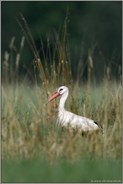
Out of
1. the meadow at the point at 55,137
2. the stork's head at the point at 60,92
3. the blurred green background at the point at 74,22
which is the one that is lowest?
the meadow at the point at 55,137

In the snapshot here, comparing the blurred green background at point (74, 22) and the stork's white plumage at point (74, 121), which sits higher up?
the blurred green background at point (74, 22)

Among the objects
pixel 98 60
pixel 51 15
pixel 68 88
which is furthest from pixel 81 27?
pixel 68 88

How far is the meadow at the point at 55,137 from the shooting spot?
24.9ft

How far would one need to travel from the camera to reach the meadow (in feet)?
24.9

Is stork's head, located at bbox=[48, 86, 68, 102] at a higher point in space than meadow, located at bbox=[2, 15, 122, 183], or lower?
higher

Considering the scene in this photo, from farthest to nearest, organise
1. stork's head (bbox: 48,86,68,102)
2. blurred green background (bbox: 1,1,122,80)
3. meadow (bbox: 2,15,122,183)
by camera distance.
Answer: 1. blurred green background (bbox: 1,1,122,80)
2. stork's head (bbox: 48,86,68,102)
3. meadow (bbox: 2,15,122,183)

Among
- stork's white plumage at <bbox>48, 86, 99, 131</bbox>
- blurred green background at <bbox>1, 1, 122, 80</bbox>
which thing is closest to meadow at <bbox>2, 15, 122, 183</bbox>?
stork's white plumage at <bbox>48, 86, 99, 131</bbox>

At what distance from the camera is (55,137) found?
8.59 meters

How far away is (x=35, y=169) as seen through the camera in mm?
7641

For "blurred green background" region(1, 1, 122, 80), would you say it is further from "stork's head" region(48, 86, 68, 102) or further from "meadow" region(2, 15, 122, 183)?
"stork's head" region(48, 86, 68, 102)

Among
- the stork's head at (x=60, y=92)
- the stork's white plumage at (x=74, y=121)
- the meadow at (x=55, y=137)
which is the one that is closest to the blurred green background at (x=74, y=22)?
Answer: the meadow at (x=55, y=137)

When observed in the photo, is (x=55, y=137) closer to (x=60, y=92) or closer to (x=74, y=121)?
(x=74, y=121)

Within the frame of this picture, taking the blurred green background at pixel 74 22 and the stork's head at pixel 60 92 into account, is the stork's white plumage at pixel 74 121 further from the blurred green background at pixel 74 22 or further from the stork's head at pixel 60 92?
the blurred green background at pixel 74 22

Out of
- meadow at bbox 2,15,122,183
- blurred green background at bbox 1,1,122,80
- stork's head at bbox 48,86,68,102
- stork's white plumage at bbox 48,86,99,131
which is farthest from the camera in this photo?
blurred green background at bbox 1,1,122,80
